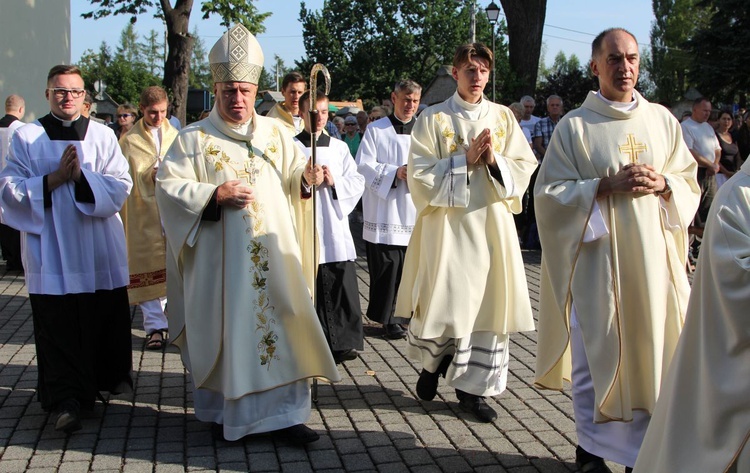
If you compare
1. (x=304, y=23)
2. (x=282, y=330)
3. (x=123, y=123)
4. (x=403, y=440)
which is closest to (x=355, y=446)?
(x=403, y=440)

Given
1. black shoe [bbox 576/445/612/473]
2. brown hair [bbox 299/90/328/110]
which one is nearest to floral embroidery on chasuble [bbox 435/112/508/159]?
brown hair [bbox 299/90/328/110]

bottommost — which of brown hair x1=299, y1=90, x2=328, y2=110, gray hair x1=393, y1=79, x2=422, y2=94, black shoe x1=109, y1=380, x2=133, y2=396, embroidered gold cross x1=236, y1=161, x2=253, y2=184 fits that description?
black shoe x1=109, y1=380, x2=133, y2=396

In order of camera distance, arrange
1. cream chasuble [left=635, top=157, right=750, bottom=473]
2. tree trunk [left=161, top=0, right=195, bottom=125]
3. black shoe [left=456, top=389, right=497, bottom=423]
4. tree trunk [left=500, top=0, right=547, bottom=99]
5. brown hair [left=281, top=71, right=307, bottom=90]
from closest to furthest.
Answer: cream chasuble [left=635, top=157, right=750, bottom=473]
black shoe [left=456, top=389, right=497, bottom=423]
brown hair [left=281, top=71, right=307, bottom=90]
tree trunk [left=161, top=0, right=195, bottom=125]
tree trunk [left=500, top=0, right=547, bottom=99]

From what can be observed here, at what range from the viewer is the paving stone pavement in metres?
4.84

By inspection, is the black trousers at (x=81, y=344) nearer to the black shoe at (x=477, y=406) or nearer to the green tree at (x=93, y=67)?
the black shoe at (x=477, y=406)

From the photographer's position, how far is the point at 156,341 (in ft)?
24.7

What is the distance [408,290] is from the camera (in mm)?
6152

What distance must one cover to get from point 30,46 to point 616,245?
12.2 m

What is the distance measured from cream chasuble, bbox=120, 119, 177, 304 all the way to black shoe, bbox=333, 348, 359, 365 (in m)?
1.80

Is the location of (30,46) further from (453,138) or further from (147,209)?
(453,138)

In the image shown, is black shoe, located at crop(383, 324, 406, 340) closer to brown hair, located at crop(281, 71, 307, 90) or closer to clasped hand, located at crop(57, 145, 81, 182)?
brown hair, located at crop(281, 71, 307, 90)

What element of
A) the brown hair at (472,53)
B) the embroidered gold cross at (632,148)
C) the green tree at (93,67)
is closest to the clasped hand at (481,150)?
the brown hair at (472,53)

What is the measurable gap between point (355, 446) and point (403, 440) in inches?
11.2

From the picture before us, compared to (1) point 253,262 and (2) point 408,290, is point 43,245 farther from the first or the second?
(2) point 408,290
